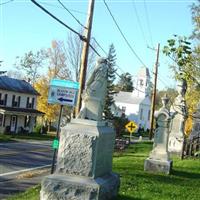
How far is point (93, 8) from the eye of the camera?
1892 cm

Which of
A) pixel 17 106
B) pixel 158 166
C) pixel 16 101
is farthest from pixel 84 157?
pixel 17 106

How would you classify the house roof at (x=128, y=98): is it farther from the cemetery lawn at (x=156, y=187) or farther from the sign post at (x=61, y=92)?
the sign post at (x=61, y=92)

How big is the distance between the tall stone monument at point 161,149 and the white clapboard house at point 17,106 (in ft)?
136

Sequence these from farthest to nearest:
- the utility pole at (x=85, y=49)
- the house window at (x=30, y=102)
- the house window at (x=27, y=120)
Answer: the house window at (x=30, y=102) < the house window at (x=27, y=120) < the utility pole at (x=85, y=49)

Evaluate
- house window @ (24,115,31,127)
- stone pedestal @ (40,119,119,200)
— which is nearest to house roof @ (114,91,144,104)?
house window @ (24,115,31,127)

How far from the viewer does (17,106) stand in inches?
2488

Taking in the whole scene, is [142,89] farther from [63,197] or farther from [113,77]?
[63,197]

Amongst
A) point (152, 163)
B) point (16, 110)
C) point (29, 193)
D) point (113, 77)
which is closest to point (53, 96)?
point (29, 193)

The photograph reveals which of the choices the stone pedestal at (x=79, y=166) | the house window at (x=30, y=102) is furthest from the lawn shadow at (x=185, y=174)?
the house window at (x=30, y=102)

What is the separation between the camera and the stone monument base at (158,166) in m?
15.9

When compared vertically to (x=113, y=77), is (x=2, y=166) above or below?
below

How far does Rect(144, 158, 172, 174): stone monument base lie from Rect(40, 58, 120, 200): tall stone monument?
6628mm

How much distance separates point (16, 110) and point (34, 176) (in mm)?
42842

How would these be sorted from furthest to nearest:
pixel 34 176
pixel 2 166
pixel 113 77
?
pixel 113 77 < pixel 2 166 < pixel 34 176
